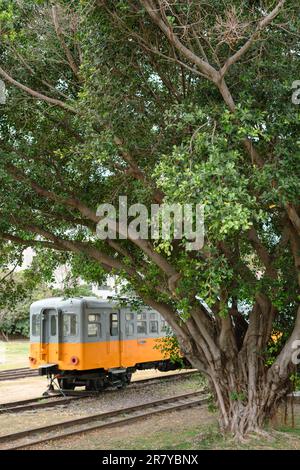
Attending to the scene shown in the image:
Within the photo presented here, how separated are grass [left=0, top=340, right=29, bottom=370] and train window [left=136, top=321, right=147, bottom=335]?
9946mm

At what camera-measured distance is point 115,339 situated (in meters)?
17.7

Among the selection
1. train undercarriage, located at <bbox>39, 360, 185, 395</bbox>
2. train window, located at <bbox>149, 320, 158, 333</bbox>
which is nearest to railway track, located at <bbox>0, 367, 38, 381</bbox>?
train undercarriage, located at <bbox>39, 360, 185, 395</bbox>

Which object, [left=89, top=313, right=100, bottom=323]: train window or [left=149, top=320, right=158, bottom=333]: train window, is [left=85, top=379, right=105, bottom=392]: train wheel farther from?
[left=149, top=320, right=158, bottom=333]: train window

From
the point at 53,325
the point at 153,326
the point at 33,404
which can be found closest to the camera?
the point at 33,404

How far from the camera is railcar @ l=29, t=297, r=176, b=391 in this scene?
16.6 meters

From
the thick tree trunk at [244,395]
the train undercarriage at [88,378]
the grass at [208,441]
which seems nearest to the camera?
the grass at [208,441]

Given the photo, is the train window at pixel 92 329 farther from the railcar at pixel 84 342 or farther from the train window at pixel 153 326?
→ the train window at pixel 153 326

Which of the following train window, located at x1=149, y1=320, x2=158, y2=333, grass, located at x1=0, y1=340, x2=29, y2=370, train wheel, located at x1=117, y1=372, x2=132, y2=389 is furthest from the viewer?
grass, located at x1=0, y1=340, x2=29, y2=370

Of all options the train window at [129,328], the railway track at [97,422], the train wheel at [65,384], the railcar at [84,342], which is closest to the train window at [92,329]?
the railcar at [84,342]

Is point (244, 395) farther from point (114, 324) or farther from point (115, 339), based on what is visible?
point (114, 324)

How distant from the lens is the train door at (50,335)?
1695cm

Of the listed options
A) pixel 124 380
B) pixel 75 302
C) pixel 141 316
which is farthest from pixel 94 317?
pixel 124 380

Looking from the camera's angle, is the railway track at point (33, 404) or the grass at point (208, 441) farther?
the railway track at point (33, 404)

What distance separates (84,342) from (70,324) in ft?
2.57
